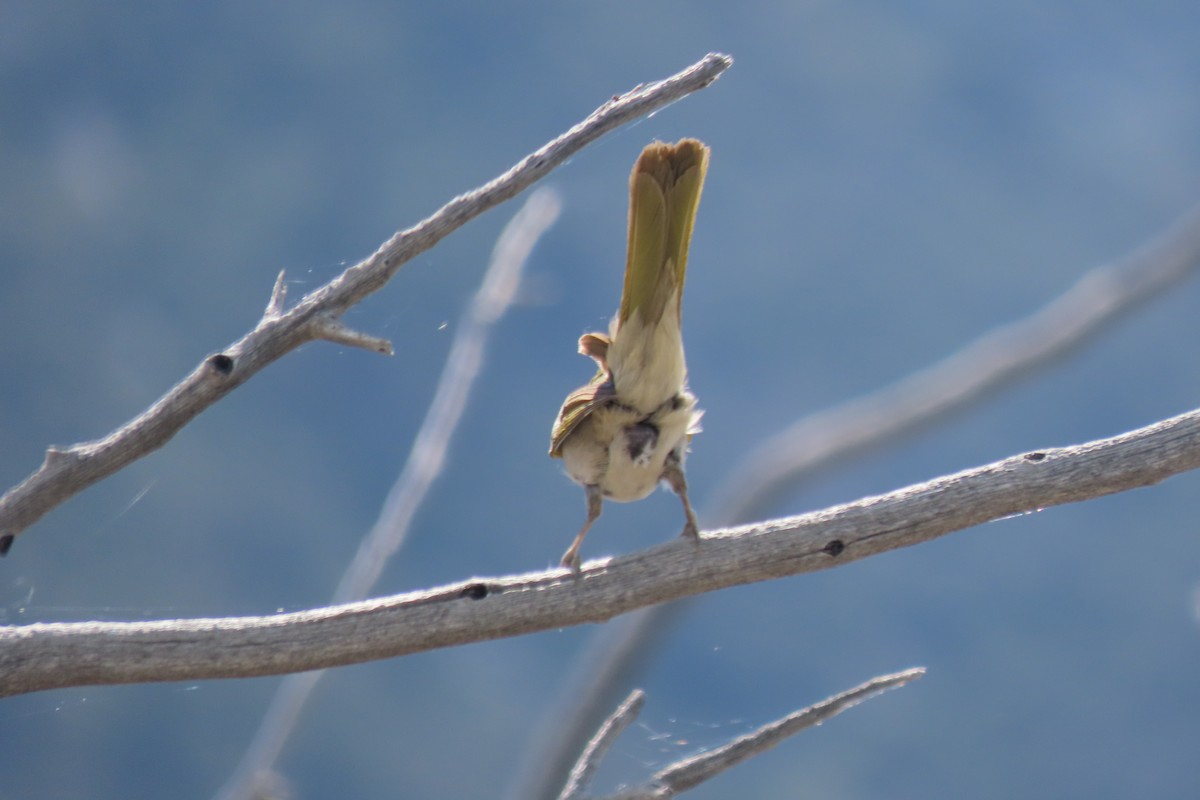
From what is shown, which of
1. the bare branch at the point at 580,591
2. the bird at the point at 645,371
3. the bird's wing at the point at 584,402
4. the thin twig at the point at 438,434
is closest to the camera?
the bare branch at the point at 580,591

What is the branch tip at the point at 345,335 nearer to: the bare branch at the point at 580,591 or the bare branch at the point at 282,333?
the bare branch at the point at 282,333

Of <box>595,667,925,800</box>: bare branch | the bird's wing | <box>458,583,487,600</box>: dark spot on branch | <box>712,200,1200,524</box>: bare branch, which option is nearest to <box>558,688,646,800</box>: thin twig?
<box>595,667,925,800</box>: bare branch

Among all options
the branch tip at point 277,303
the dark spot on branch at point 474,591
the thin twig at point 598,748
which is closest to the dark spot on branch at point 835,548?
the thin twig at point 598,748

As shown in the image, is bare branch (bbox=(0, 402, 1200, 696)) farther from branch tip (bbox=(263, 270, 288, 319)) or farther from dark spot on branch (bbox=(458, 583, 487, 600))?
branch tip (bbox=(263, 270, 288, 319))

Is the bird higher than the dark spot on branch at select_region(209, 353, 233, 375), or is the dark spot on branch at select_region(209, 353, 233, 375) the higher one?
the bird

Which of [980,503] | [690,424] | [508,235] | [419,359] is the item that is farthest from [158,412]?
[419,359]

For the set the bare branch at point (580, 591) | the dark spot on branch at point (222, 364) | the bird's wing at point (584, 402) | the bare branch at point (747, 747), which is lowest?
the bare branch at point (747, 747)
